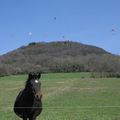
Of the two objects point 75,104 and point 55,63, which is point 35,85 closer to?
point 75,104

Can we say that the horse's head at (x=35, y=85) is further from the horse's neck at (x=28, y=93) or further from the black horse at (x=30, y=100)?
the horse's neck at (x=28, y=93)

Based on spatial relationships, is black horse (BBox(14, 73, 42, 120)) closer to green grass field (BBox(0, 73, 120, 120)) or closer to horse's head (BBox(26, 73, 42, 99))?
horse's head (BBox(26, 73, 42, 99))

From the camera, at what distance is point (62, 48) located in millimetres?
181625

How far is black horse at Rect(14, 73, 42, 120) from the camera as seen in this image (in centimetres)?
1391

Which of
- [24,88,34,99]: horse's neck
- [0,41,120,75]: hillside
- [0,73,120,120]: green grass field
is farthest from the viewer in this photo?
[0,41,120,75]: hillside

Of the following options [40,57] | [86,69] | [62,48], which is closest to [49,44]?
[62,48]

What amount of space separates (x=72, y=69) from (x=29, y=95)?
391ft

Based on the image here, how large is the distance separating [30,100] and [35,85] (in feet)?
3.30

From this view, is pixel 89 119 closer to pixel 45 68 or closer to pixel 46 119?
pixel 46 119

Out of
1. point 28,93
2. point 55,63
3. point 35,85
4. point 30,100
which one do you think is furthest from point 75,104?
point 55,63

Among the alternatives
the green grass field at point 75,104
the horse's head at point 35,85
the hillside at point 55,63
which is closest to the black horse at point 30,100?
the horse's head at point 35,85

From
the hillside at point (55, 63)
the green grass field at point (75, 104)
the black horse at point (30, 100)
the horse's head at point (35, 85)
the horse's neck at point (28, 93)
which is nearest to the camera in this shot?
the horse's head at point (35, 85)

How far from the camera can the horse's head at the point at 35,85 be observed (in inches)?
526

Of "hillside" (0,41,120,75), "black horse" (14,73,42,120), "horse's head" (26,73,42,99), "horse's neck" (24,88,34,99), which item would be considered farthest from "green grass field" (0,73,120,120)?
"hillside" (0,41,120,75)
